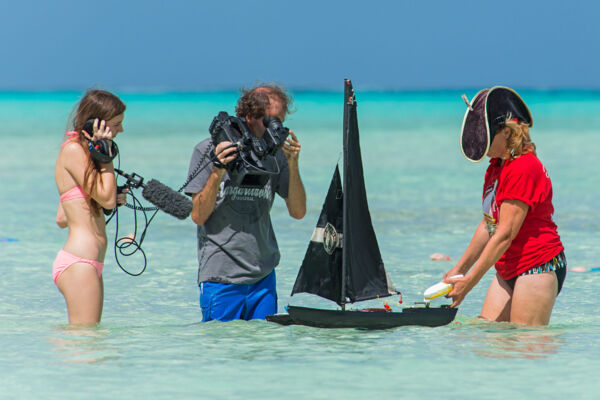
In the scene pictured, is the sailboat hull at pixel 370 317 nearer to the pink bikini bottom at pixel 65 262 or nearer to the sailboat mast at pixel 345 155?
the sailboat mast at pixel 345 155

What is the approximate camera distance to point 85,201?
536 centimetres

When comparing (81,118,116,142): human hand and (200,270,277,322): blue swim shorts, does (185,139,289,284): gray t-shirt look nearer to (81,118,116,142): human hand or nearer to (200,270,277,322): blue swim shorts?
(200,270,277,322): blue swim shorts

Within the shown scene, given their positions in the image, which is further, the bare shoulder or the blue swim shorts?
the blue swim shorts

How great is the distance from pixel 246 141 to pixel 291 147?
30cm

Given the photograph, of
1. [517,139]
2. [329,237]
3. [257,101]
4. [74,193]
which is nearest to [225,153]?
[257,101]

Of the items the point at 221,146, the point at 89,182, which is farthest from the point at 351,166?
the point at 89,182

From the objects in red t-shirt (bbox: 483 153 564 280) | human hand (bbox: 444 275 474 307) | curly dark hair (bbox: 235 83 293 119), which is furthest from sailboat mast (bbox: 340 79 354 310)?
red t-shirt (bbox: 483 153 564 280)

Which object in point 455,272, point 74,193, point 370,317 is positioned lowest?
point 370,317

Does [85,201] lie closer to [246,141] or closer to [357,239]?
[246,141]

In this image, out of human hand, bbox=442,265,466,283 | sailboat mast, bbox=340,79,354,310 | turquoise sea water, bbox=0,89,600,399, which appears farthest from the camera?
human hand, bbox=442,265,466,283

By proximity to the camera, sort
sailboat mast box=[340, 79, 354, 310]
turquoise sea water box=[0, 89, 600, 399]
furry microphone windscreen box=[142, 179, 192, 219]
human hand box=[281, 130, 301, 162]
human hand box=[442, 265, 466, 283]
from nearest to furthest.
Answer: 1. turquoise sea water box=[0, 89, 600, 399]
2. sailboat mast box=[340, 79, 354, 310]
3. furry microphone windscreen box=[142, 179, 192, 219]
4. human hand box=[281, 130, 301, 162]
5. human hand box=[442, 265, 466, 283]

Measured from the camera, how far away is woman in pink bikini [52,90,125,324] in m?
5.28

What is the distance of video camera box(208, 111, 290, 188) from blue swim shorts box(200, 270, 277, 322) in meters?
0.66

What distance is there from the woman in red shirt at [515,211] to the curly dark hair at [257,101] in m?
1.12
